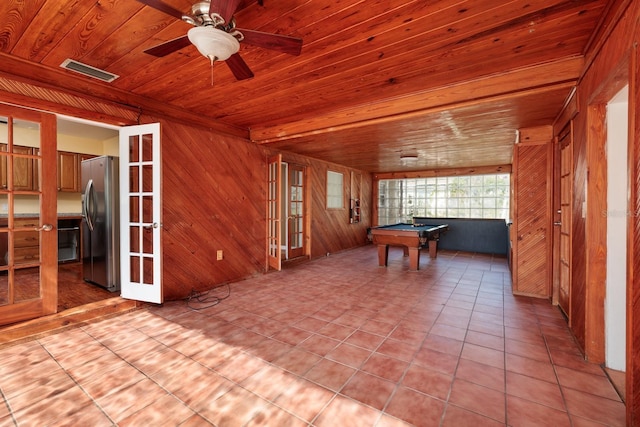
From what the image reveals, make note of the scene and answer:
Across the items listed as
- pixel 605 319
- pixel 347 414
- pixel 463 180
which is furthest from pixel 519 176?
pixel 463 180

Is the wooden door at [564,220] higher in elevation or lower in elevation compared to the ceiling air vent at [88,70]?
lower

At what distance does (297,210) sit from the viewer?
6.14 metres

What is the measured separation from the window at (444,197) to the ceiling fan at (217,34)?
7441 mm

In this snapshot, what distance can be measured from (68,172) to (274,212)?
4.06m

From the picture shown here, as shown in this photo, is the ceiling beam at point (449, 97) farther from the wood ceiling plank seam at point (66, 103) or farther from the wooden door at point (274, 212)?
the wood ceiling plank seam at point (66, 103)

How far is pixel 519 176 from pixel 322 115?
288 centimetres

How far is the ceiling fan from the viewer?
1.52 meters

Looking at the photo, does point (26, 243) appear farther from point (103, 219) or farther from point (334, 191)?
point (334, 191)

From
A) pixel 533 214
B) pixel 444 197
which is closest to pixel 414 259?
pixel 533 214

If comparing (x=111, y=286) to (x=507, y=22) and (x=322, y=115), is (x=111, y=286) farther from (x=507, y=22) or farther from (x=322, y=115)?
(x=507, y=22)

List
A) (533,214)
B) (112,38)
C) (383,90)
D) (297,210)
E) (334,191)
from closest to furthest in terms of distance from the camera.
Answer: (112,38), (383,90), (533,214), (297,210), (334,191)

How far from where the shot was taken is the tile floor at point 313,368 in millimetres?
1613

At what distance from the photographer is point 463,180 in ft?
26.0

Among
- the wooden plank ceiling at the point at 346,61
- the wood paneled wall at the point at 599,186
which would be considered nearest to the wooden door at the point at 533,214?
the wooden plank ceiling at the point at 346,61
